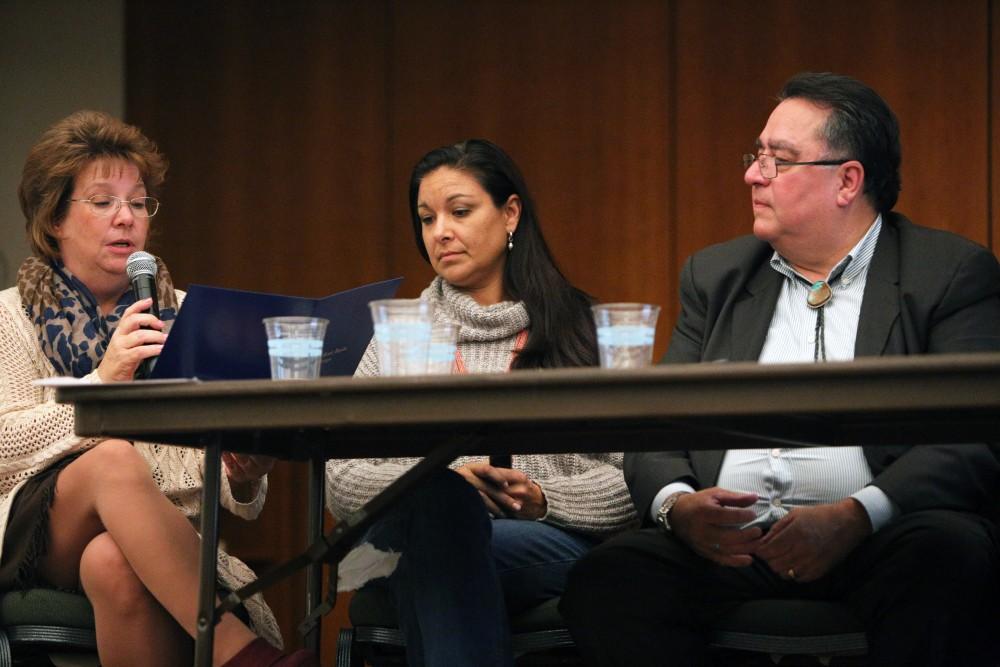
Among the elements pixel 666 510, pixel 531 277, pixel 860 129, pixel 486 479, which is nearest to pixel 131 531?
pixel 486 479

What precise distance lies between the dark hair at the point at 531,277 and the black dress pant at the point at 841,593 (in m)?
0.57

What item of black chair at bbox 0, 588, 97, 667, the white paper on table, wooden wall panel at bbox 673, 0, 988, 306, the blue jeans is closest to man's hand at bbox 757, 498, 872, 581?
the blue jeans

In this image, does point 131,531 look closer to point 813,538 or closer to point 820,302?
point 813,538

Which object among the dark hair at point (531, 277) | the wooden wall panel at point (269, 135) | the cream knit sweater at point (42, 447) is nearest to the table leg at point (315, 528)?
the cream knit sweater at point (42, 447)

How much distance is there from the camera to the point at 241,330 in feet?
6.07

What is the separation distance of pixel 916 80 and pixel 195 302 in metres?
2.75

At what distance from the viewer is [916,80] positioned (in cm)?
386

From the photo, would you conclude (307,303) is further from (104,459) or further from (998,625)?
(998,625)

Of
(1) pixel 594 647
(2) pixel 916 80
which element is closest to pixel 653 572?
(1) pixel 594 647

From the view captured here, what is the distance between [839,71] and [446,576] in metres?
2.48

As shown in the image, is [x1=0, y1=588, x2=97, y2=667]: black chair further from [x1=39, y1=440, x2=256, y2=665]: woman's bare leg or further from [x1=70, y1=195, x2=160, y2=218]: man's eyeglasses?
[x1=70, y1=195, x2=160, y2=218]: man's eyeglasses

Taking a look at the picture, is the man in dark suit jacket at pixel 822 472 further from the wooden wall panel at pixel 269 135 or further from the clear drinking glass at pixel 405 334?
the wooden wall panel at pixel 269 135

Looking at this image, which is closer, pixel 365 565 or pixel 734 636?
pixel 365 565

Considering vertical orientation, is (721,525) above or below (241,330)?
below
